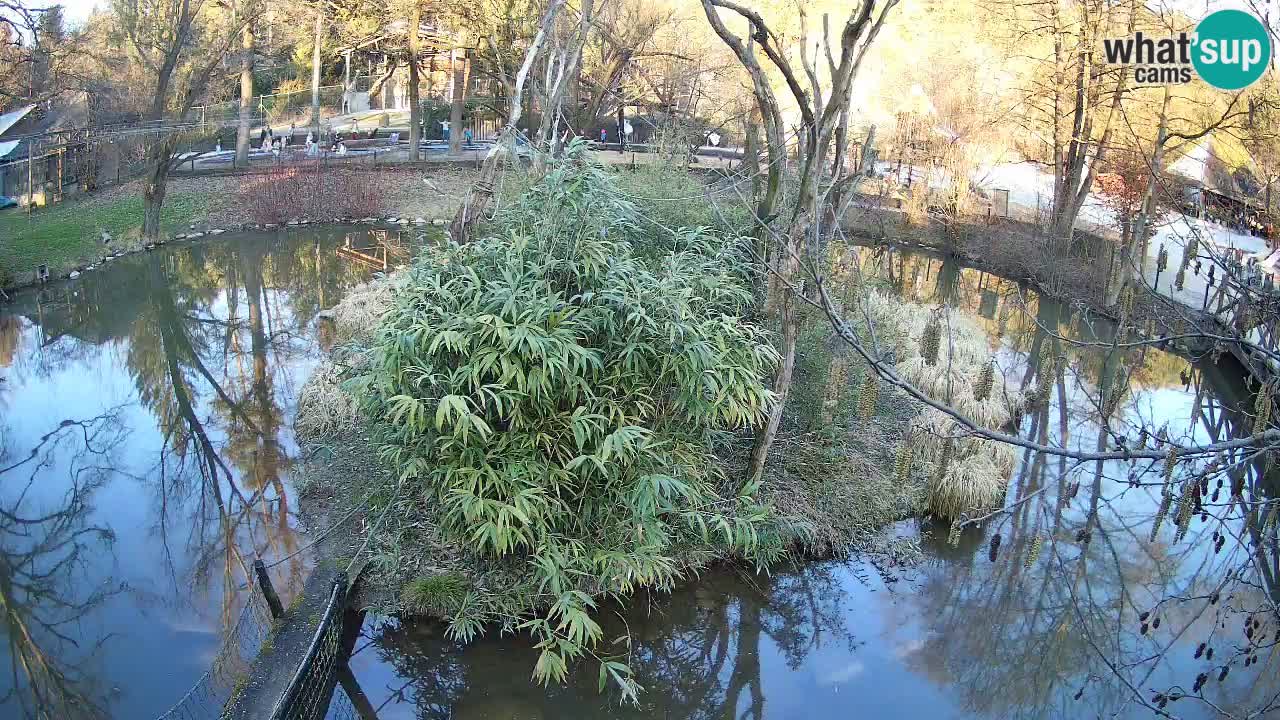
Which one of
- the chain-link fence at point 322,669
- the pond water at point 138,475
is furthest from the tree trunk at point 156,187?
the chain-link fence at point 322,669

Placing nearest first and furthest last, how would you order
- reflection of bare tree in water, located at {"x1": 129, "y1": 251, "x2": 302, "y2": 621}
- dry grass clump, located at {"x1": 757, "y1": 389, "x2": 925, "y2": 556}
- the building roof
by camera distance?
reflection of bare tree in water, located at {"x1": 129, "y1": 251, "x2": 302, "y2": 621}, dry grass clump, located at {"x1": 757, "y1": 389, "x2": 925, "y2": 556}, the building roof

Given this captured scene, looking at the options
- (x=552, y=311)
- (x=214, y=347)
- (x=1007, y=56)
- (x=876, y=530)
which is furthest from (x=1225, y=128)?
(x=214, y=347)

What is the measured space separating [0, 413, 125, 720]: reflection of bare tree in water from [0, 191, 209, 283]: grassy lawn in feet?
20.0

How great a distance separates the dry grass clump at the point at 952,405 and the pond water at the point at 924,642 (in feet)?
1.15

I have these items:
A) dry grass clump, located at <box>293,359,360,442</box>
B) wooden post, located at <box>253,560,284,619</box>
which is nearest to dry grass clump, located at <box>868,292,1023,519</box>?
wooden post, located at <box>253,560,284,619</box>

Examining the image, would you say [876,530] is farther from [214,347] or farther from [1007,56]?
[1007,56]

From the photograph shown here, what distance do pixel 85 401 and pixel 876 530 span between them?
825 centimetres

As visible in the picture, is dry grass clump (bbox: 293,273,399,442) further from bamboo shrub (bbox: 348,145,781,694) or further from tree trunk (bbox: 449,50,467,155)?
tree trunk (bbox: 449,50,467,155)

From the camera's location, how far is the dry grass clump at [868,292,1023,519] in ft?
26.8

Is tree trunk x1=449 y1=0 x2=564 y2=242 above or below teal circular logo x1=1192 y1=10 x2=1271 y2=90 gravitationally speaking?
below

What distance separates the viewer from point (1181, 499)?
3.36m

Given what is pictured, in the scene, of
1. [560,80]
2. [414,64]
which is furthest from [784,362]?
[414,64]

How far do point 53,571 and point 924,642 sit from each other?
6.47 m

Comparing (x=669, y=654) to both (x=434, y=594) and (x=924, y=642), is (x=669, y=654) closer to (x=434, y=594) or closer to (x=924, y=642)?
(x=434, y=594)
